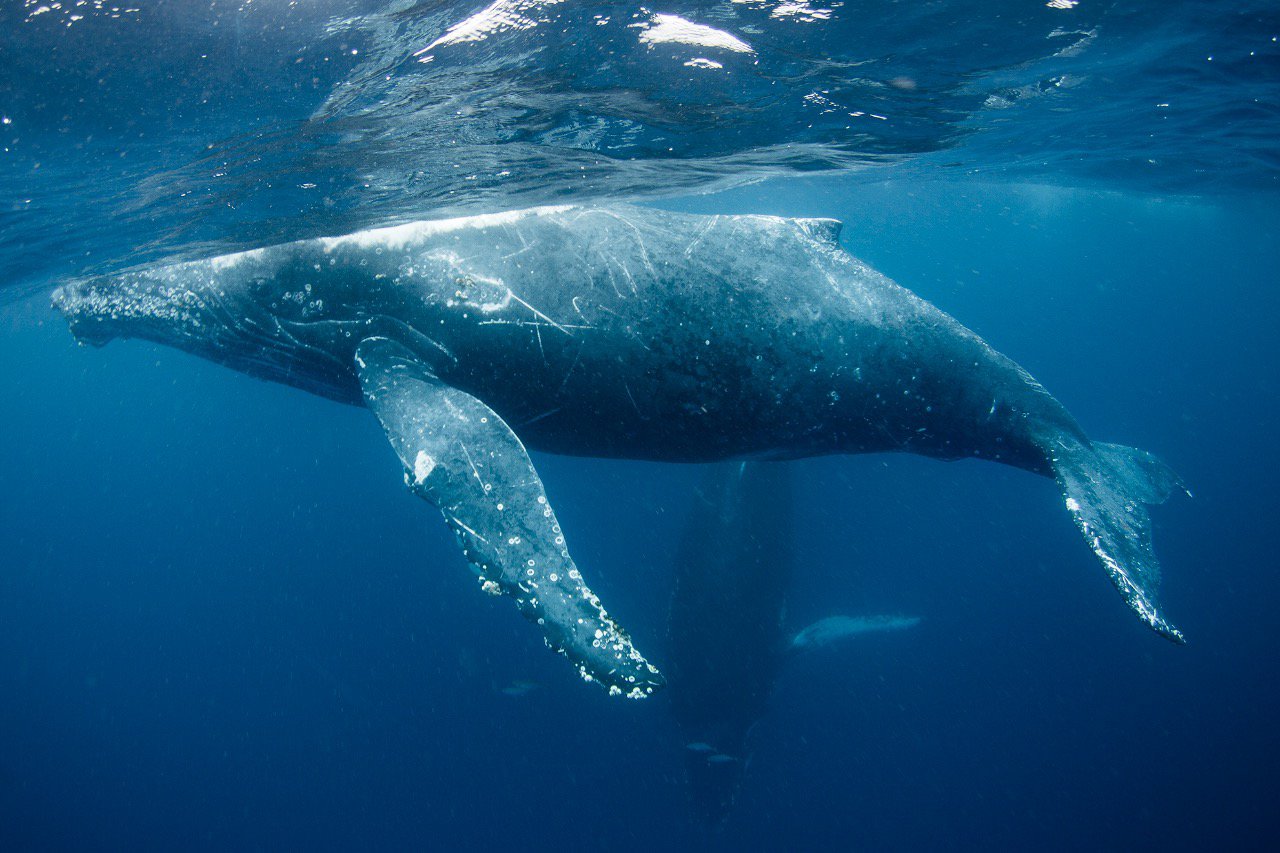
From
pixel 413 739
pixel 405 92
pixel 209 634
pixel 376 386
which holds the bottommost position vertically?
pixel 209 634

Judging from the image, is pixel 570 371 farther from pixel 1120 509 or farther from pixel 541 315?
pixel 1120 509

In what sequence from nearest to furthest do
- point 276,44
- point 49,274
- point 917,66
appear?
point 276,44 → point 917,66 → point 49,274

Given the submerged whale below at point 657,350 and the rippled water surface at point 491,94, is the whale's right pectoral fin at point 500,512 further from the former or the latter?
the rippled water surface at point 491,94

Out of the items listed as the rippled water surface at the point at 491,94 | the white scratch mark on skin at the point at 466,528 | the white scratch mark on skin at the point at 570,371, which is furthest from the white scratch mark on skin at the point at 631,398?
the rippled water surface at the point at 491,94

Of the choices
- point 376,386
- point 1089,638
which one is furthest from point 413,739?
point 1089,638

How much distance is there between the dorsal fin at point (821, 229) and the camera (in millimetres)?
5207

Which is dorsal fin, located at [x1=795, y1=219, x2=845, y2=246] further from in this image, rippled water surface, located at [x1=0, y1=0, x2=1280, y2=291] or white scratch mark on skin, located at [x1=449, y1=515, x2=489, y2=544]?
white scratch mark on skin, located at [x1=449, y1=515, x2=489, y2=544]

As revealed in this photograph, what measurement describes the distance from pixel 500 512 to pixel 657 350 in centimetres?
165

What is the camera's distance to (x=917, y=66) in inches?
330

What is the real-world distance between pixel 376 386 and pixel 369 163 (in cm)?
560

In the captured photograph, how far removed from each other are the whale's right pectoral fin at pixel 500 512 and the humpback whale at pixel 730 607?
826 cm

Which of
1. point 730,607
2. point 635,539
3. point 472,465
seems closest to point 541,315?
point 472,465

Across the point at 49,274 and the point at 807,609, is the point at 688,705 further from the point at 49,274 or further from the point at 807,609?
the point at 49,274

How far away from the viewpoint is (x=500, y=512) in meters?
3.65
